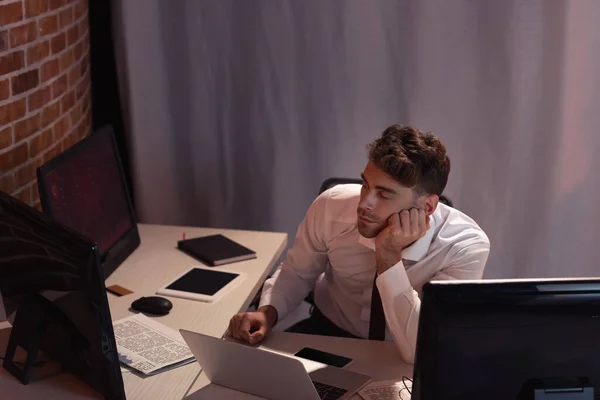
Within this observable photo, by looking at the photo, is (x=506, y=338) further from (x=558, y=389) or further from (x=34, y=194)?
(x=34, y=194)

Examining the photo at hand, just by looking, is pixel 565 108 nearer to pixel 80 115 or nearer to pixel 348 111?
pixel 348 111

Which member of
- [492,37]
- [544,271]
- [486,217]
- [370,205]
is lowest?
[544,271]

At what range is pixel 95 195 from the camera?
2.56m

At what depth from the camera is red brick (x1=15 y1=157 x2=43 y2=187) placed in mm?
2438

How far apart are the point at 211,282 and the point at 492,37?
1440 mm

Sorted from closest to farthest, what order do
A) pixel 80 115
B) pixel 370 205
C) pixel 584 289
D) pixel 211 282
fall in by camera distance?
pixel 584 289 < pixel 370 205 < pixel 211 282 < pixel 80 115

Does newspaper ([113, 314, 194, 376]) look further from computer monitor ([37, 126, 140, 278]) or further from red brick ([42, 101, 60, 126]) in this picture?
red brick ([42, 101, 60, 126])

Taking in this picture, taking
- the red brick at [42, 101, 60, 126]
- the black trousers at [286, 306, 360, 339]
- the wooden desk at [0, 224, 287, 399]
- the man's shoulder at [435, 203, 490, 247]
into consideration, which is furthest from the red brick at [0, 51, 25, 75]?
the man's shoulder at [435, 203, 490, 247]

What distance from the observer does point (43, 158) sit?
2.60 meters

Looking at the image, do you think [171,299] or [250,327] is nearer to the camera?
[250,327]

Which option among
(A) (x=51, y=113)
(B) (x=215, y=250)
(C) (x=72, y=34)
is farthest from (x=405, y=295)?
(C) (x=72, y=34)

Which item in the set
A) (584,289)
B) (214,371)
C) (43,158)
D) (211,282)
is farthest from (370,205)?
(43,158)

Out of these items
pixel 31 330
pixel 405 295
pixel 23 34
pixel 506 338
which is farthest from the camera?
pixel 23 34

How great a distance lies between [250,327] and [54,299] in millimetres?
620
